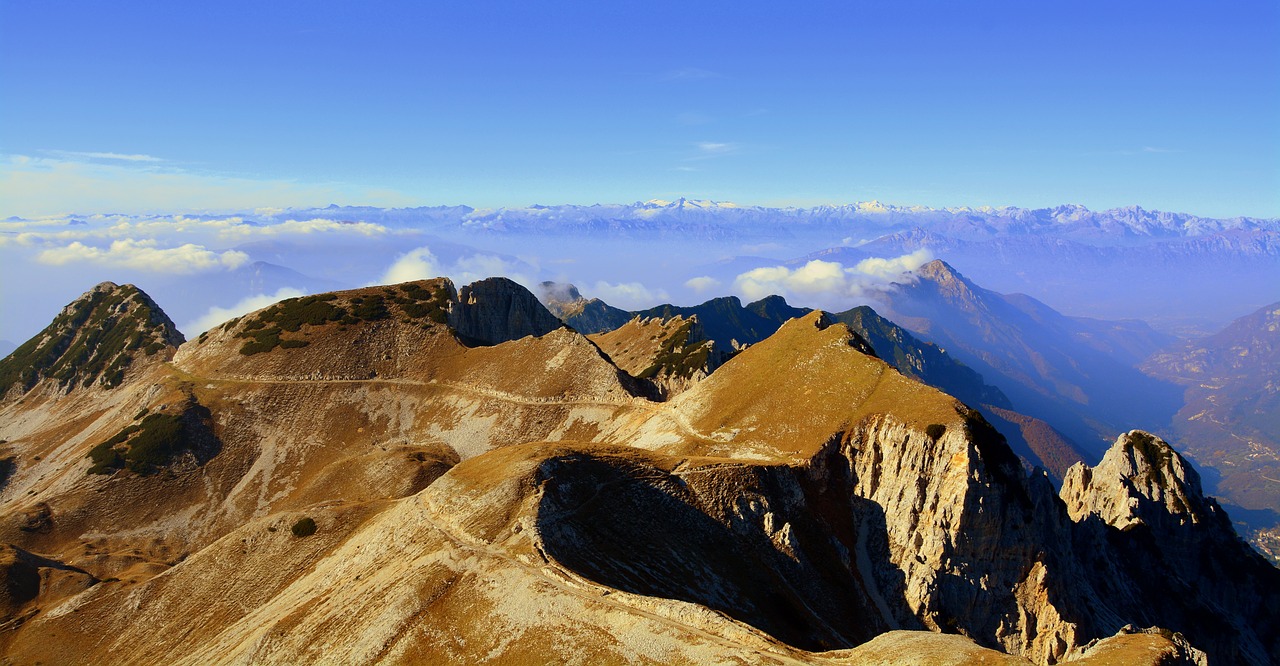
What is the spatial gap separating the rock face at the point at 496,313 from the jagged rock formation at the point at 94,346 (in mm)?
65229

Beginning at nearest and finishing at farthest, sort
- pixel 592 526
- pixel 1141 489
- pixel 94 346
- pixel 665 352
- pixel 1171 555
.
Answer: pixel 592 526, pixel 1171 555, pixel 1141 489, pixel 665 352, pixel 94 346

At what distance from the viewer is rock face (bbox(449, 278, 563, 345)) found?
15975 centimetres

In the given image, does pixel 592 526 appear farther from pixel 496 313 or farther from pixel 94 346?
pixel 94 346

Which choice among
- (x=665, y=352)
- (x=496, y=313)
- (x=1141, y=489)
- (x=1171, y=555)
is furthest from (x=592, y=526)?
(x=496, y=313)

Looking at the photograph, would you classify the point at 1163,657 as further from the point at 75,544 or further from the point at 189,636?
the point at 75,544

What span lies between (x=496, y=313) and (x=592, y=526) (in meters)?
119

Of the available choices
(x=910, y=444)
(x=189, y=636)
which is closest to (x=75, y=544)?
(x=189, y=636)

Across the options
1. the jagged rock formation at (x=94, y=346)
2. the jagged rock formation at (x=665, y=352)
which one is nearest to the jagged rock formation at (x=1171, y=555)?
the jagged rock formation at (x=665, y=352)

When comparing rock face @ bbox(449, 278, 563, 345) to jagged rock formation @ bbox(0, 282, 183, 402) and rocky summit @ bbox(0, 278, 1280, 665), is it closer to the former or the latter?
rocky summit @ bbox(0, 278, 1280, 665)

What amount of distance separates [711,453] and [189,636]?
168ft

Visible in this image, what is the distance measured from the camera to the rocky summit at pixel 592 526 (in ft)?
159

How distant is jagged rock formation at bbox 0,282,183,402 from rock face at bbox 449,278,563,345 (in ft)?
214

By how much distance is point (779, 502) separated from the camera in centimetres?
6762

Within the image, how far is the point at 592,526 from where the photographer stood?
59031mm
